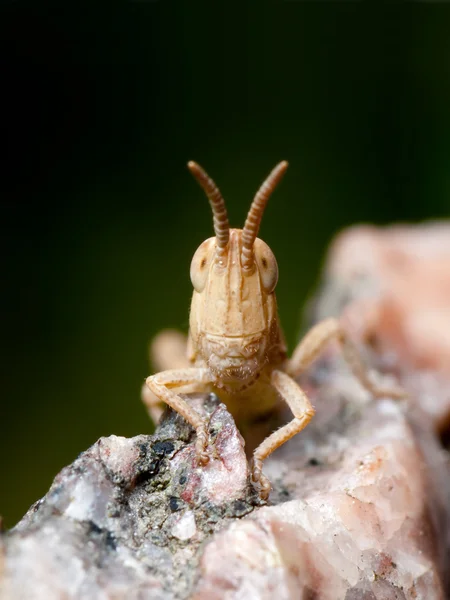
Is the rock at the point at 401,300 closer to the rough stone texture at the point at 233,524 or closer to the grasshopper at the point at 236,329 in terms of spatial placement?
the rough stone texture at the point at 233,524

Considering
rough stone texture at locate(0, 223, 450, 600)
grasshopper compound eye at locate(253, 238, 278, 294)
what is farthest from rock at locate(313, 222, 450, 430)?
grasshopper compound eye at locate(253, 238, 278, 294)

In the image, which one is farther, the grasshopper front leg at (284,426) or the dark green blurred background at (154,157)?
the dark green blurred background at (154,157)

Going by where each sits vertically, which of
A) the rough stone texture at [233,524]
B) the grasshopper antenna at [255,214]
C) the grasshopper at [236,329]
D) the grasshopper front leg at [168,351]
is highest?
the grasshopper antenna at [255,214]

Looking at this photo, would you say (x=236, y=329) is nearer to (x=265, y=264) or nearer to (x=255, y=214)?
(x=265, y=264)

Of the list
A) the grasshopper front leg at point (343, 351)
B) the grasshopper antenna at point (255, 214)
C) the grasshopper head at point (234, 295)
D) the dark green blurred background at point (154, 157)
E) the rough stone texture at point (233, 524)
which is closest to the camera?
the rough stone texture at point (233, 524)

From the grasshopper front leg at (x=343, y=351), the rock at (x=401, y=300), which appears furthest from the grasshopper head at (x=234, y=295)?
the rock at (x=401, y=300)
